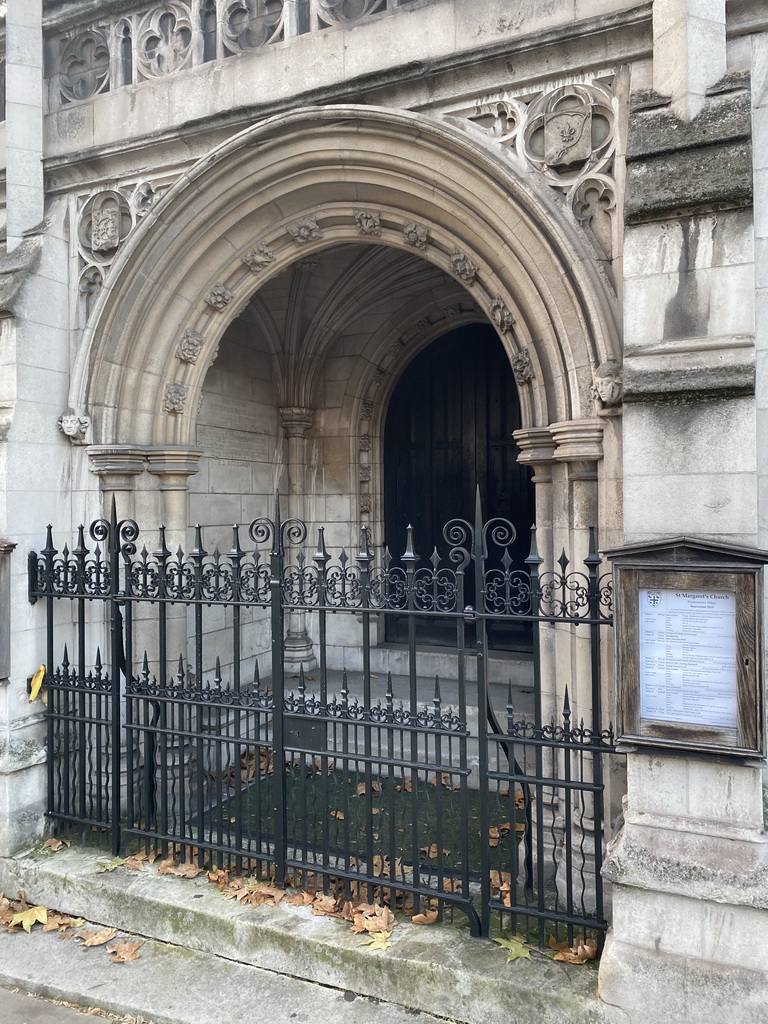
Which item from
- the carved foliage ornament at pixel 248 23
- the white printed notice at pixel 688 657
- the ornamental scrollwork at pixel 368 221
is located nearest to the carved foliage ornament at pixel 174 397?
the ornamental scrollwork at pixel 368 221

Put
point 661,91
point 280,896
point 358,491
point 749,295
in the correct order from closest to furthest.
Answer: point 749,295 < point 661,91 < point 280,896 < point 358,491

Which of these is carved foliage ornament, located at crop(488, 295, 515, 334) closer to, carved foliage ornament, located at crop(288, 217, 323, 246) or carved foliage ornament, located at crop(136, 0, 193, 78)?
carved foliage ornament, located at crop(288, 217, 323, 246)

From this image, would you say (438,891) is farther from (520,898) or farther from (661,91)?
(661,91)

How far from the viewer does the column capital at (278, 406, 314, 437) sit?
25.4ft

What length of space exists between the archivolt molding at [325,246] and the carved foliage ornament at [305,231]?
0.02 meters

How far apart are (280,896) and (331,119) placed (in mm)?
4370

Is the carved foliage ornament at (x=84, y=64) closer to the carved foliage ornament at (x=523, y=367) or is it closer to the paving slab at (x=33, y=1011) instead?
the carved foliage ornament at (x=523, y=367)

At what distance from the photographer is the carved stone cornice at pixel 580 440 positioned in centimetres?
384

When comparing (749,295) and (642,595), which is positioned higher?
(749,295)

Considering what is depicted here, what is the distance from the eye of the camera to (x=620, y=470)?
3.76 m

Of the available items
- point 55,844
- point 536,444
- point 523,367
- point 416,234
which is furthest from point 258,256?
point 55,844

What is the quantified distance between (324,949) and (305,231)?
4.23 m

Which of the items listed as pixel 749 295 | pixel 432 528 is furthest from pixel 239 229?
pixel 432 528

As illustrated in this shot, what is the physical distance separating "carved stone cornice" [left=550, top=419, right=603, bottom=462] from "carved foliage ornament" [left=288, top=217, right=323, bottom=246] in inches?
88.1
